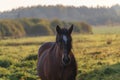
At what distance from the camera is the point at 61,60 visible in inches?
326

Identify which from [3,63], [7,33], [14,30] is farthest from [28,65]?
[14,30]

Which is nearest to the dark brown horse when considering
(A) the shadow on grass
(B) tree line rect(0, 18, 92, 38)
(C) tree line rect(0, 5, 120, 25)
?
(A) the shadow on grass

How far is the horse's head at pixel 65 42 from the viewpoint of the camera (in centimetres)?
783

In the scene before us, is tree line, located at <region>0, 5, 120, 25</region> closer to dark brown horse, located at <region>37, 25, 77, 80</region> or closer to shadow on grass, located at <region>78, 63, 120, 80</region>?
shadow on grass, located at <region>78, 63, 120, 80</region>

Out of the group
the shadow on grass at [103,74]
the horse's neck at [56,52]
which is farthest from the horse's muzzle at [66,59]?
the shadow on grass at [103,74]

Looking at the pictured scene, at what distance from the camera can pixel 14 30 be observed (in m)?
93.5

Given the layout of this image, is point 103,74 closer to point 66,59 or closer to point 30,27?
point 66,59

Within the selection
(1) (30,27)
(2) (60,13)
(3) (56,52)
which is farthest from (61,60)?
(2) (60,13)

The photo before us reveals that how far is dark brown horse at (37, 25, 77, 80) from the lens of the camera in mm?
7930

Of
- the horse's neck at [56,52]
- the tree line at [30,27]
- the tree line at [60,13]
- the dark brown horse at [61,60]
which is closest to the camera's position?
the dark brown horse at [61,60]

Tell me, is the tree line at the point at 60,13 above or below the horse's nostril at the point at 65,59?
below

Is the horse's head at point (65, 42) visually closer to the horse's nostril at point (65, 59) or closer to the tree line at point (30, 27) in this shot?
the horse's nostril at point (65, 59)

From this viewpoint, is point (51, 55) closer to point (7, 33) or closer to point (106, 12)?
point (7, 33)

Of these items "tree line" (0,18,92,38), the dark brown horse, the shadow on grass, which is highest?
the dark brown horse
